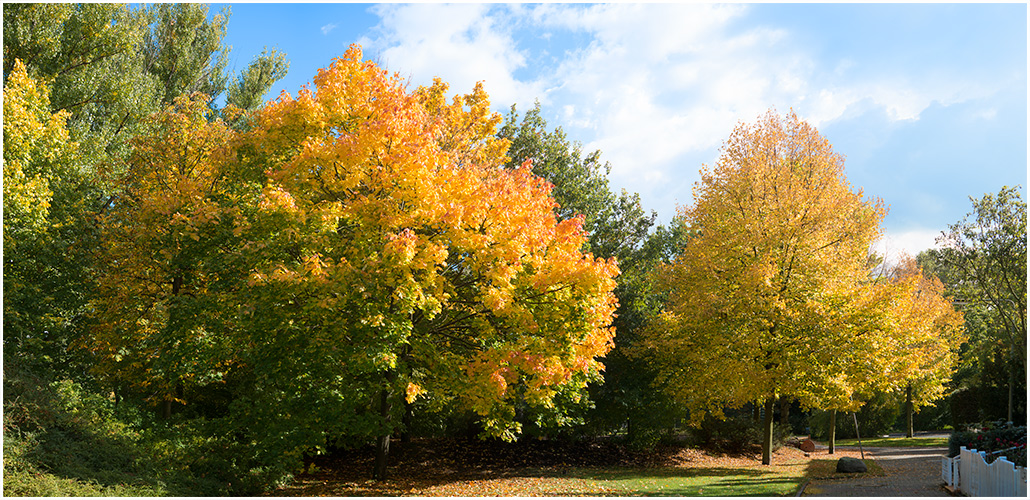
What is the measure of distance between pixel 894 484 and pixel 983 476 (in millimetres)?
3668

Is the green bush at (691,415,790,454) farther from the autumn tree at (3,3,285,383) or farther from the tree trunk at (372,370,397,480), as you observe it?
the autumn tree at (3,3,285,383)

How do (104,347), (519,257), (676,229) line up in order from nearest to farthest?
1. (519,257)
2. (104,347)
3. (676,229)

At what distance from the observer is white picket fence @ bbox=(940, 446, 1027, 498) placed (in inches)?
445

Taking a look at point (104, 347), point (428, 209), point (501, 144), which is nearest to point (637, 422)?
point (501, 144)

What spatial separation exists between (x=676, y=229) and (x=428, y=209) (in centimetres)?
2121

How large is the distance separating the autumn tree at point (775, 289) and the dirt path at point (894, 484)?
8.32 feet

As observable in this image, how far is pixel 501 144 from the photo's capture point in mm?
18562

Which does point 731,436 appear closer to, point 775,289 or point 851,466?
point 851,466

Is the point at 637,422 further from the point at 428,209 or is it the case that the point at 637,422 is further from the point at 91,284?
the point at 91,284

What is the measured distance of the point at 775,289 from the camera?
1908 centimetres

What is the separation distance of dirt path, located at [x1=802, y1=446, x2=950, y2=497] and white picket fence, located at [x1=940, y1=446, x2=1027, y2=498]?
1.45ft

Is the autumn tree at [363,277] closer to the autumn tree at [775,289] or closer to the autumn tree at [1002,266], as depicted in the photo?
the autumn tree at [775,289]

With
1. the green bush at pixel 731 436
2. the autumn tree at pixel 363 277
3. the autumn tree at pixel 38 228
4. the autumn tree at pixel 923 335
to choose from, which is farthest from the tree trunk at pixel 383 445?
the green bush at pixel 731 436

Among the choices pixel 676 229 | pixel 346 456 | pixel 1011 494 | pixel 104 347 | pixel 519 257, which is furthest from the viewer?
pixel 676 229
